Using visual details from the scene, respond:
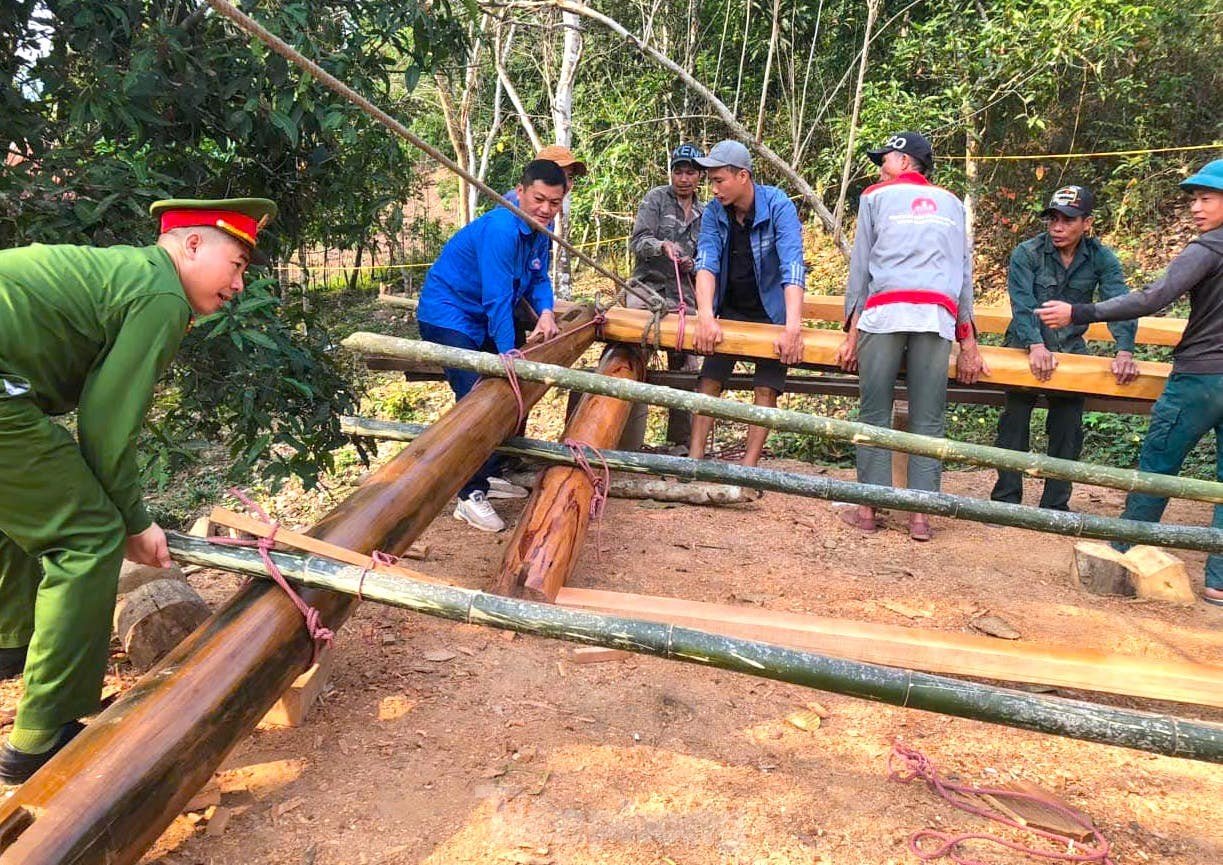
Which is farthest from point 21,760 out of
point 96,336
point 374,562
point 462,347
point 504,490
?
point 504,490

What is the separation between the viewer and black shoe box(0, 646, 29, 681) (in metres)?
2.40

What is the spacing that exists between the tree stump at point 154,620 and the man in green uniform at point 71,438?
0.66 m

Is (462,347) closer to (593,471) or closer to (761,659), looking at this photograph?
(593,471)

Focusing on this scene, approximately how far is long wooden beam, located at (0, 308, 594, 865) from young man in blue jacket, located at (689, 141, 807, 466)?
2.56 m

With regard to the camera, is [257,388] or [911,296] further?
[911,296]

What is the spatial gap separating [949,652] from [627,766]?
1131mm

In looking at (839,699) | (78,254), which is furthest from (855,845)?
(78,254)

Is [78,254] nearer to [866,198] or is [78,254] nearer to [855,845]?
[855,845]

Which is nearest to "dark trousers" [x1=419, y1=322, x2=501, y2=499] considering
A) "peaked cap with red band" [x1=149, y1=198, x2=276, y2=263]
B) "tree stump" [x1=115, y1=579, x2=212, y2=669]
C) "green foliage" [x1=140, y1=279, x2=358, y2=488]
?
"green foliage" [x1=140, y1=279, x2=358, y2=488]

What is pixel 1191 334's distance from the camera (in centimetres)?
386

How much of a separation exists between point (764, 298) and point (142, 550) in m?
3.64

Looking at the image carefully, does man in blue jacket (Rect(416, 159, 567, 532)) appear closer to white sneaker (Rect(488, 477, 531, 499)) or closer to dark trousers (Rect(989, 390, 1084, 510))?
white sneaker (Rect(488, 477, 531, 499))

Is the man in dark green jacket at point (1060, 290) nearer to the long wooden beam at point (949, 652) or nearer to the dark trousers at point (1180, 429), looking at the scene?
the dark trousers at point (1180, 429)

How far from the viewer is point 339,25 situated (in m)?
3.41
